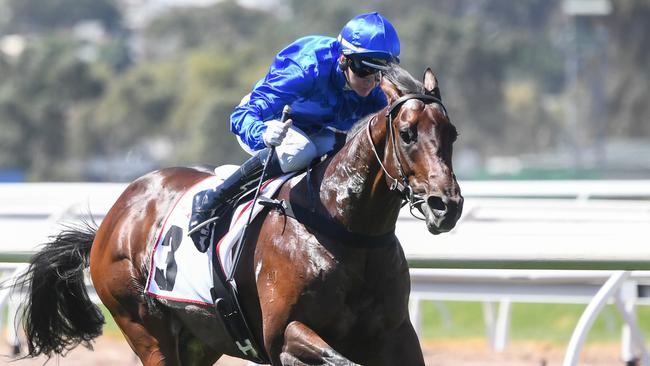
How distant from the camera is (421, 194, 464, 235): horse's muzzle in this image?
324 cm

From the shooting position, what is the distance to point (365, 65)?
3801mm

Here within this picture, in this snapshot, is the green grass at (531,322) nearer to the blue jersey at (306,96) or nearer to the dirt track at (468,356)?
the dirt track at (468,356)

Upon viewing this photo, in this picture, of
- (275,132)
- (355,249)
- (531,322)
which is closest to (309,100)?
(275,132)

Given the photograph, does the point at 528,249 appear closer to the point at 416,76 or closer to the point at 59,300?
the point at 59,300

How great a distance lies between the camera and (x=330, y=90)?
4016 mm

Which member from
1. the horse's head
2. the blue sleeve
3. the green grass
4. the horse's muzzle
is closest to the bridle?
the horse's head

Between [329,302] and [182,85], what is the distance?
52058mm

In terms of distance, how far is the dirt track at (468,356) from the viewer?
6469 mm

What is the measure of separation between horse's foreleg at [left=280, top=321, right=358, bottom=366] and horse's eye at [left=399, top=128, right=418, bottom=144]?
25.8 inches

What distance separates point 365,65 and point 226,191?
2.22ft

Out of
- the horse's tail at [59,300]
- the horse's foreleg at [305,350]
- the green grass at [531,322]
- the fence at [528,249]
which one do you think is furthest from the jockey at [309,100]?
the green grass at [531,322]

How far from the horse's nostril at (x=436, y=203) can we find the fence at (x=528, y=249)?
1085 mm

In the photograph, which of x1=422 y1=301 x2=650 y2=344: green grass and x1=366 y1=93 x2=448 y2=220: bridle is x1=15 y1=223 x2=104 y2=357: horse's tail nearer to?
x1=366 y1=93 x2=448 y2=220: bridle

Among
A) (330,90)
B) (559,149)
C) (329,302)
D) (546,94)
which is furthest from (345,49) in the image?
(546,94)
